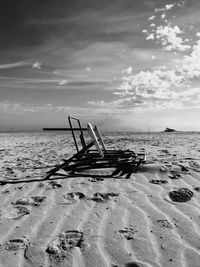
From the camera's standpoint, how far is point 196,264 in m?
2.45

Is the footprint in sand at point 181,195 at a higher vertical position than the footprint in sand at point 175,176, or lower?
lower

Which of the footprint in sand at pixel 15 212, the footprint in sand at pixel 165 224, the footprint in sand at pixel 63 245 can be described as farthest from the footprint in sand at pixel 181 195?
the footprint in sand at pixel 15 212

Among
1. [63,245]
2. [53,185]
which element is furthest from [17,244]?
[53,185]

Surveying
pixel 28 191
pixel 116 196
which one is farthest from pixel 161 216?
pixel 28 191

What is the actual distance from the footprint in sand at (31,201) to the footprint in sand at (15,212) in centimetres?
20

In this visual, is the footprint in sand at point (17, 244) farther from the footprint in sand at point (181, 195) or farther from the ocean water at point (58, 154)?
the ocean water at point (58, 154)

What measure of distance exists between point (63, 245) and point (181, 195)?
2346mm

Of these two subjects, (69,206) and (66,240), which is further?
(69,206)

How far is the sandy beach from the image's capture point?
261 centimetres

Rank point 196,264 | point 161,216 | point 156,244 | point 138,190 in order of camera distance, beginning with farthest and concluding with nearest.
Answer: point 138,190
point 161,216
point 156,244
point 196,264

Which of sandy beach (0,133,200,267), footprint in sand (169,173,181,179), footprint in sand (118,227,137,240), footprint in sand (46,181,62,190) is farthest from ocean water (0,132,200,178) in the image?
footprint in sand (118,227,137,240)

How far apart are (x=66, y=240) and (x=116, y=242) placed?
56 centimetres

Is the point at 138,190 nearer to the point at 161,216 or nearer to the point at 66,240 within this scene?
the point at 161,216

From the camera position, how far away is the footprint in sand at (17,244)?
2.81 m
